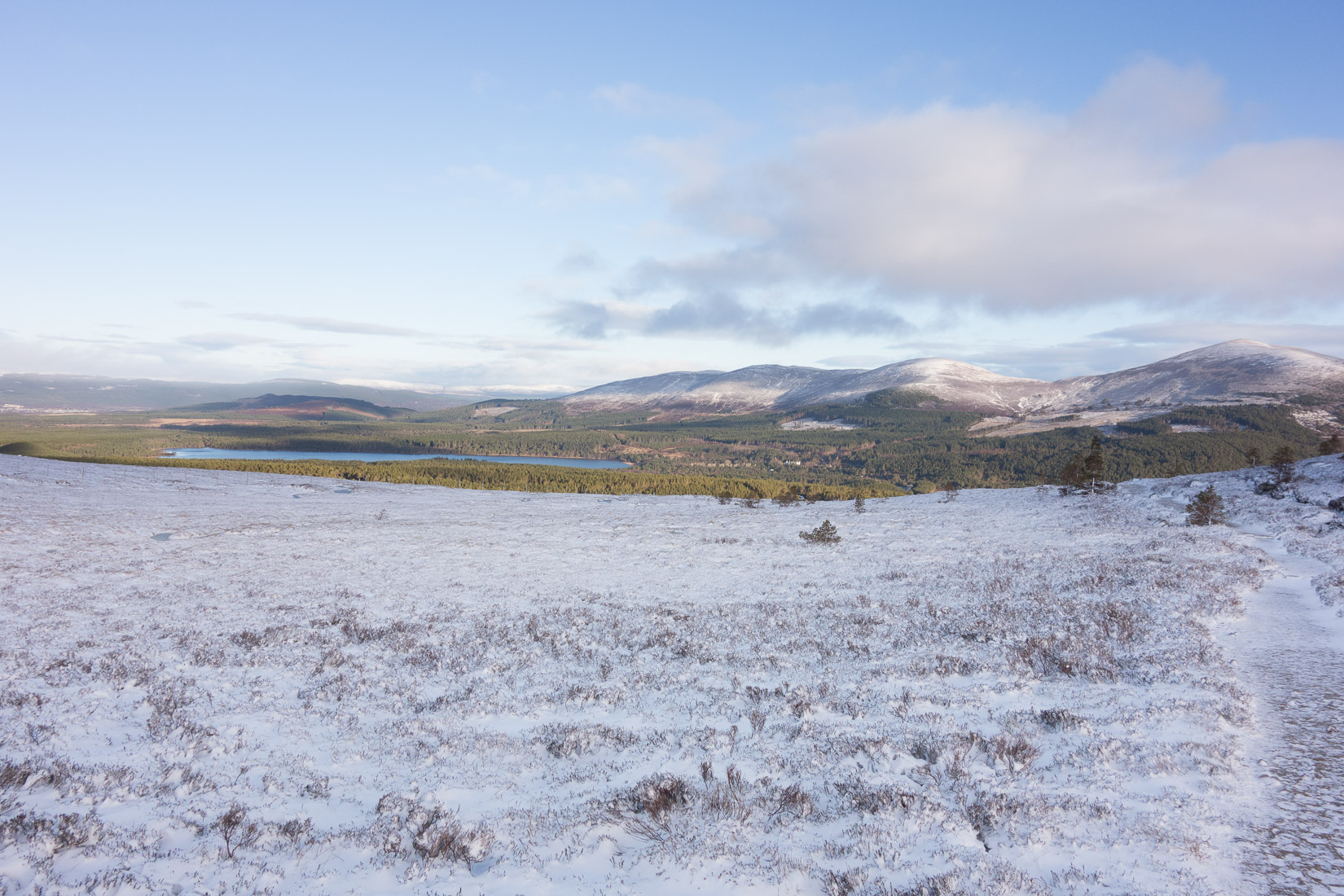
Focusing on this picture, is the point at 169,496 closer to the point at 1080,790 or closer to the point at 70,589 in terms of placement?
the point at 70,589

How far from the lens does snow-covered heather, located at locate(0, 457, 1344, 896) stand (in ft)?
20.6

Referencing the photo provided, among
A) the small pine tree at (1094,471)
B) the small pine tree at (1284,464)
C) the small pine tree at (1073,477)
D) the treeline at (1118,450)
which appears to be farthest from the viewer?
the treeline at (1118,450)

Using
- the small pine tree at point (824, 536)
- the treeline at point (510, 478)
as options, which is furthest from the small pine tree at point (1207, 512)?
the treeline at point (510, 478)

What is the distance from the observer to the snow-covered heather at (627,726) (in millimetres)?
6289

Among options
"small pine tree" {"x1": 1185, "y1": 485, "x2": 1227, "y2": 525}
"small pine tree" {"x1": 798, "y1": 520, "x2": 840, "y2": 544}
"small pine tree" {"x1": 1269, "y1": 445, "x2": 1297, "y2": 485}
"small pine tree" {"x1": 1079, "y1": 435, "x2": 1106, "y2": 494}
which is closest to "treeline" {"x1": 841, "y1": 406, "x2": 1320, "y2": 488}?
"small pine tree" {"x1": 1079, "y1": 435, "x2": 1106, "y2": 494}

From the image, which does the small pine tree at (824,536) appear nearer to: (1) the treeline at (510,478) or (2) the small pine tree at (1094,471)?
(2) the small pine tree at (1094,471)

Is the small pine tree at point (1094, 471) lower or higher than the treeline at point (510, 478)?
higher

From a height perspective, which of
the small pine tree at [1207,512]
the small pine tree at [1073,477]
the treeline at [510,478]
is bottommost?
the treeline at [510,478]

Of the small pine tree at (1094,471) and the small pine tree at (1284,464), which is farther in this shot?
the small pine tree at (1094,471)

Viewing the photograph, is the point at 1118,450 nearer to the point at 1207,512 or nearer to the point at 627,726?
the point at 1207,512

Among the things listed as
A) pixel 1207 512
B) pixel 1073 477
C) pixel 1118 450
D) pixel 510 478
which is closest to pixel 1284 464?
pixel 1073 477

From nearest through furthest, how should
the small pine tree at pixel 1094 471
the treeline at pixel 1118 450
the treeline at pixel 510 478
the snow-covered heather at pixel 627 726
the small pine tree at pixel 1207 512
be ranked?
the snow-covered heather at pixel 627 726 → the small pine tree at pixel 1207 512 → the small pine tree at pixel 1094 471 → the treeline at pixel 510 478 → the treeline at pixel 1118 450

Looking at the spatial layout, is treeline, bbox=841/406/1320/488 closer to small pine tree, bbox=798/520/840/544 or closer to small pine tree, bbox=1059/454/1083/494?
small pine tree, bbox=1059/454/1083/494

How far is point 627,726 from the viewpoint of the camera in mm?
9953
